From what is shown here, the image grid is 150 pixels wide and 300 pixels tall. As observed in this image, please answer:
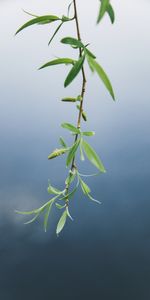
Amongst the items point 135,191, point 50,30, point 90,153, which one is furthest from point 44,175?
point 90,153

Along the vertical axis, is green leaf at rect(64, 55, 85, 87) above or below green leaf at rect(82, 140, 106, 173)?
above

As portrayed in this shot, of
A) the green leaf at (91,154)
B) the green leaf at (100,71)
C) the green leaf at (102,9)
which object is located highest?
the green leaf at (102,9)

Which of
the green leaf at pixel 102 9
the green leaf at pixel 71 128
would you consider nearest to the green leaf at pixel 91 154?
the green leaf at pixel 71 128

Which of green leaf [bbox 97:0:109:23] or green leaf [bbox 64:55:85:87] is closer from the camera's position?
green leaf [bbox 97:0:109:23]

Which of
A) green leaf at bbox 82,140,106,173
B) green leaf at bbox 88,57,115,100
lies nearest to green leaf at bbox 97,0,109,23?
green leaf at bbox 88,57,115,100

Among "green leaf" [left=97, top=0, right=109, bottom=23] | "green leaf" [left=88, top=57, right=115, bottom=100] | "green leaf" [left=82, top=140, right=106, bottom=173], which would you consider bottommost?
"green leaf" [left=82, top=140, right=106, bottom=173]

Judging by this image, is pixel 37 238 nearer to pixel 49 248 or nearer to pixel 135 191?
pixel 49 248

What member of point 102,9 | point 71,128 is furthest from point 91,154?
point 102,9

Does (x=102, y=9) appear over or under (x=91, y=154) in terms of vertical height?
over

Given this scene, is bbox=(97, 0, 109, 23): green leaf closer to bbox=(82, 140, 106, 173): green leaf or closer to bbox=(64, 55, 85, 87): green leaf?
bbox=(64, 55, 85, 87): green leaf

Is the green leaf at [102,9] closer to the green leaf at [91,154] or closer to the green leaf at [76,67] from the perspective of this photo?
the green leaf at [76,67]

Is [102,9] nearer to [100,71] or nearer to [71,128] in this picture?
[100,71]
